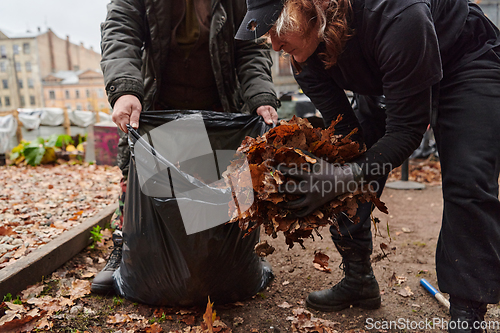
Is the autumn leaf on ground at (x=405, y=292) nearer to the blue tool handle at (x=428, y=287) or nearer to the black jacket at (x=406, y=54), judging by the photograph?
the blue tool handle at (x=428, y=287)

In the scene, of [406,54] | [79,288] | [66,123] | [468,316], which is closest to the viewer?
[406,54]

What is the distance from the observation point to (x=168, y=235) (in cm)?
161

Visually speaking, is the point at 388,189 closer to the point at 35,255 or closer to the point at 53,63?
the point at 35,255

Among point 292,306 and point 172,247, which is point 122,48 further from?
point 292,306

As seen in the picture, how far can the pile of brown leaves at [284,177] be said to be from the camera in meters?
1.17

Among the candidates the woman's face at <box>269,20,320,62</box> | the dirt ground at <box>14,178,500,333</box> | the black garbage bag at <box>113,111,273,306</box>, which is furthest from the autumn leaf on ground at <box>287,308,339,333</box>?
the woman's face at <box>269,20,320,62</box>

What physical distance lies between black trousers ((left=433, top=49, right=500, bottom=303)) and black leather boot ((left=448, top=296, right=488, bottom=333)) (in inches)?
2.9

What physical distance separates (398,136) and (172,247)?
1136mm

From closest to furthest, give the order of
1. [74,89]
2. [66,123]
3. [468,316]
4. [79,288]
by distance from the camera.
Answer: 1. [468,316]
2. [79,288]
3. [66,123]
4. [74,89]

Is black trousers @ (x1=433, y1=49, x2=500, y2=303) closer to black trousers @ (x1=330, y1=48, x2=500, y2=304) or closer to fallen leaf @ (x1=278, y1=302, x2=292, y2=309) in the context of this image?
black trousers @ (x1=330, y1=48, x2=500, y2=304)

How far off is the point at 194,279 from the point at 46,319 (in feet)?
2.49

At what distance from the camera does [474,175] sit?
1.25m

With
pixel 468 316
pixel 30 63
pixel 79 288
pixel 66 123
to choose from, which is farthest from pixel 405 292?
pixel 30 63

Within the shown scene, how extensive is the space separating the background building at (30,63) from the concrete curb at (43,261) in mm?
40022
